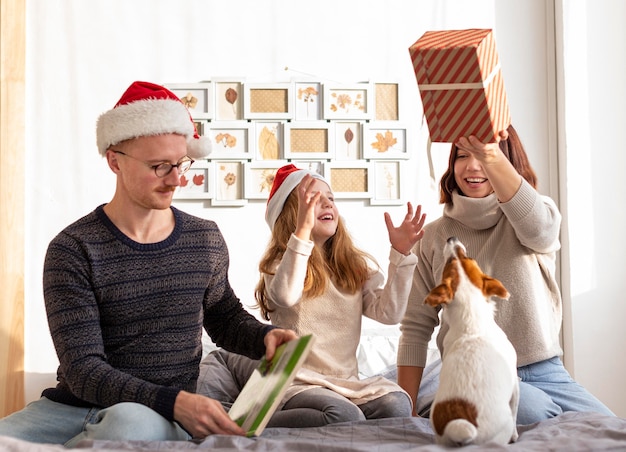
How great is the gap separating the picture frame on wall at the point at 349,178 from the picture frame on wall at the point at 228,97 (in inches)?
17.2

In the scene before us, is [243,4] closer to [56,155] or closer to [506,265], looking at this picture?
[56,155]

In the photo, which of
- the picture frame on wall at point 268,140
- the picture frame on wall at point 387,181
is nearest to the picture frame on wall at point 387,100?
the picture frame on wall at point 387,181

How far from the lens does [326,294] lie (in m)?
2.16

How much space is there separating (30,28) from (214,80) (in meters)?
0.77

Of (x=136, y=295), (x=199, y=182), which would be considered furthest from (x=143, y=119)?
(x=199, y=182)

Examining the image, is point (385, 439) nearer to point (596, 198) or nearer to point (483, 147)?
point (483, 147)

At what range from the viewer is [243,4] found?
3234 mm

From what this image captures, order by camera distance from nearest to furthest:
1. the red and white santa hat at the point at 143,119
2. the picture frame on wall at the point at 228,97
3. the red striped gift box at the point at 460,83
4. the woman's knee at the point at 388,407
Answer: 1. the red striped gift box at the point at 460,83
2. the red and white santa hat at the point at 143,119
3. the woman's knee at the point at 388,407
4. the picture frame on wall at the point at 228,97

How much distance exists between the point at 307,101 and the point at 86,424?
1.92 metres

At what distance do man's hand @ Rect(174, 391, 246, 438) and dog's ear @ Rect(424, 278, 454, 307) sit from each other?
1.34 ft

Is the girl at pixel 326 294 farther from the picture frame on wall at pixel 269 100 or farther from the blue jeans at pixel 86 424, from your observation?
the picture frame on wall at pixel 269 100

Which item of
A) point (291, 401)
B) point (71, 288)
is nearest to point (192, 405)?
point (71, 288)

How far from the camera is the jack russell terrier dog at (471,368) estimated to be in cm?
125

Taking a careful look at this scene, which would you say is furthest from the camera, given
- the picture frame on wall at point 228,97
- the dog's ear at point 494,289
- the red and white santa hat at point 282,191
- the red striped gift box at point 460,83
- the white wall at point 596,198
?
the picture frame on wall at point 228,97
